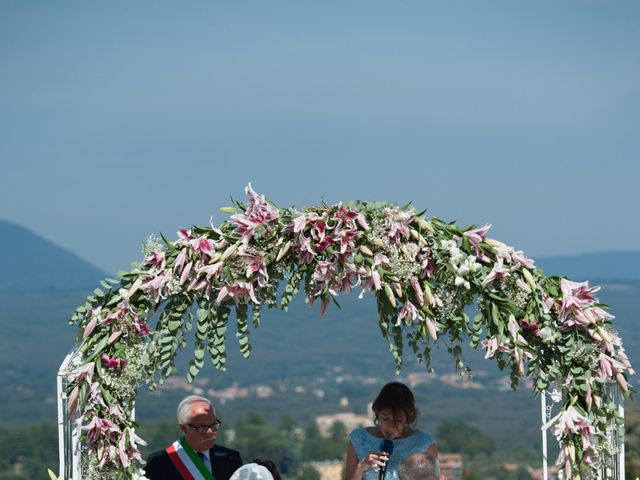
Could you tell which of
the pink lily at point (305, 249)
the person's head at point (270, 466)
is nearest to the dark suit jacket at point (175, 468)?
the person's head at point (270, 466)

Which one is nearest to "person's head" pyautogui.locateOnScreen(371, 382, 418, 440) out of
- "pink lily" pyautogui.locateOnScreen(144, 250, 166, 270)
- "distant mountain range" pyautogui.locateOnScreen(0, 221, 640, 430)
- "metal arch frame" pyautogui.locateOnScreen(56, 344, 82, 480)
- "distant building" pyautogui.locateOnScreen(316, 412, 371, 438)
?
"pink lily" pyautogui.locateOnScreen(144, 250, 166, 270)

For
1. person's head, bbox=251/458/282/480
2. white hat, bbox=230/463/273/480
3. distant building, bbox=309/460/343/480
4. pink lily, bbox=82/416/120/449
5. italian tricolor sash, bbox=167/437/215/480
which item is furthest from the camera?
distant building, bbox=309/460/343/480

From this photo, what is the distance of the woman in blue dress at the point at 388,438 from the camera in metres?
7.98

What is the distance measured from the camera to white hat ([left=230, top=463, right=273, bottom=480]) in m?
6.80

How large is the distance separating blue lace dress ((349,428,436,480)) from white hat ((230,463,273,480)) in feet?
4.50

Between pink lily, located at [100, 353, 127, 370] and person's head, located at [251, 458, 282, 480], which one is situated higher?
pink lily, located at [100, 353, 127, 370]

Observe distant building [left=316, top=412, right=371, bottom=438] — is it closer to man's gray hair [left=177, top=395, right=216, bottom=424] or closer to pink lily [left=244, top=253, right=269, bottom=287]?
man's gray hair [left=177, top=395, right=216, bottom=424]

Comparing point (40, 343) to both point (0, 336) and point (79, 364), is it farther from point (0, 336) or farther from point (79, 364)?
point (79, 364)

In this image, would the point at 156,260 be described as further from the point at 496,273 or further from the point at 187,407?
the point at 496,273

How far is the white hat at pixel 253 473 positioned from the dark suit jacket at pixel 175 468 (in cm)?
128

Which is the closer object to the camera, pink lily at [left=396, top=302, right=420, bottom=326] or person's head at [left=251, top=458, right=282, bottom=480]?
person's head at [left=251, top=458, right=282, bottom=480]

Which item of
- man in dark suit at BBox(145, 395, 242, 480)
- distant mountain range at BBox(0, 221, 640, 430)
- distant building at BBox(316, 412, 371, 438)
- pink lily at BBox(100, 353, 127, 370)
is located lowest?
man in dark suit at BBox(145, 395, 242, 480)

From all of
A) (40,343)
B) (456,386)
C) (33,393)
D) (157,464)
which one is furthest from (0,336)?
(157,464)

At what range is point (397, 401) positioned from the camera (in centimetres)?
804
